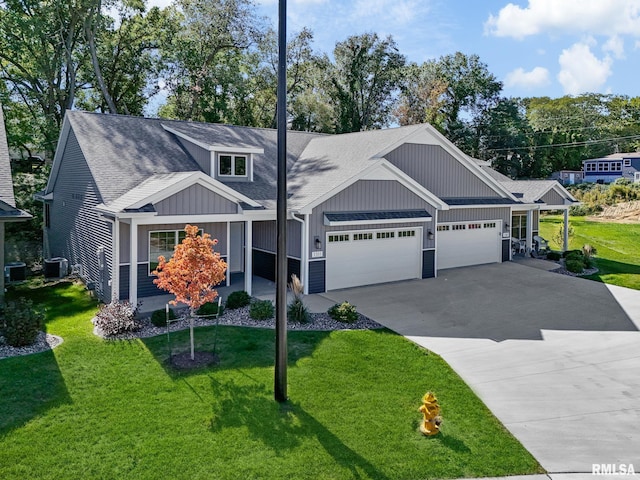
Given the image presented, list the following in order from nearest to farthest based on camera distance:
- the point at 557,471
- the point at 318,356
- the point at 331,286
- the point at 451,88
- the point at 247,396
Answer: the point at 557,471, the point at 247,396, the point at 318,356, the point at 331,286, the point at 451,88

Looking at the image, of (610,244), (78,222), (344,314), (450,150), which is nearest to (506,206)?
(450,150)

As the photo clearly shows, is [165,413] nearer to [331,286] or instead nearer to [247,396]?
[247,396]

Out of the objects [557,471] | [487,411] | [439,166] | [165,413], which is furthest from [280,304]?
[439,166]

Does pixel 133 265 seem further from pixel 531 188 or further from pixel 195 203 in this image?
pixel 531 188

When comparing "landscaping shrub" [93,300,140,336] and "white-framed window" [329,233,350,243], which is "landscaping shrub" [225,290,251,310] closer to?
"landscaping shrub" [93,300,140,336]

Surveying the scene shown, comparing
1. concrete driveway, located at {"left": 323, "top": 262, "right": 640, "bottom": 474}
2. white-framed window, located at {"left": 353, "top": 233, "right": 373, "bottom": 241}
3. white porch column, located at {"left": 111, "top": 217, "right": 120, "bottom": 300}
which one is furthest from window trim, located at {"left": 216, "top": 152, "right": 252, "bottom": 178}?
concrete driveway, located at {"left": 323, "top": 262, "right": 640, "bottom": 474}

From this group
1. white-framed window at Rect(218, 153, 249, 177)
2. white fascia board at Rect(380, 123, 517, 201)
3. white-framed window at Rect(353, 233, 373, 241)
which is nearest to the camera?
white-framed window at Rect(353, 233, 373, 241)
